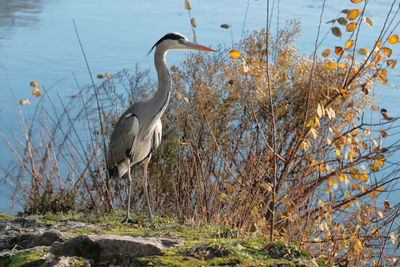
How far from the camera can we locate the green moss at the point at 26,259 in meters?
2.74

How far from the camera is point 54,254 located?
9.11 feet

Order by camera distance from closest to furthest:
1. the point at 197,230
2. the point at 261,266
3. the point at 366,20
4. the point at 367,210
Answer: the point at 261,266 → the point at 366,20 → the point at 197,230 → the point at 367,210

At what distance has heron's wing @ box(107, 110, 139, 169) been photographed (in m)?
4.92

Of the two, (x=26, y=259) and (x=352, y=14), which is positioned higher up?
(x=352, y=14)

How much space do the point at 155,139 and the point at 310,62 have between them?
1.99 m

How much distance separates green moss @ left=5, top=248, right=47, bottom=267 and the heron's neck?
2.20 metres

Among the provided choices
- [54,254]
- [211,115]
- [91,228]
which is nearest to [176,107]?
[211,115]

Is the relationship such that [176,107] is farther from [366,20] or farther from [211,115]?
[366,20]

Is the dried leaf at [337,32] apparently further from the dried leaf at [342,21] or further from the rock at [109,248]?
the rock at [109,248]

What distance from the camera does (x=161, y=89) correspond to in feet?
16.3

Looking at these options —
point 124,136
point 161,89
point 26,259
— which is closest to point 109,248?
point 26,259

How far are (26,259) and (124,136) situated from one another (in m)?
2.26

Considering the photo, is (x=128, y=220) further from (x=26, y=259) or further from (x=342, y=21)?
(x=342, y=21)

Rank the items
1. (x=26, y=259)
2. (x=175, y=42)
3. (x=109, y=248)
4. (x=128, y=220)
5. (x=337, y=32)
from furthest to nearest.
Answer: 1. (x=175, y=42)
2. (x=128, y=220)
3. (x=337, y=32)
4. (x=26, y=259)
5. (x=109, y=248)
